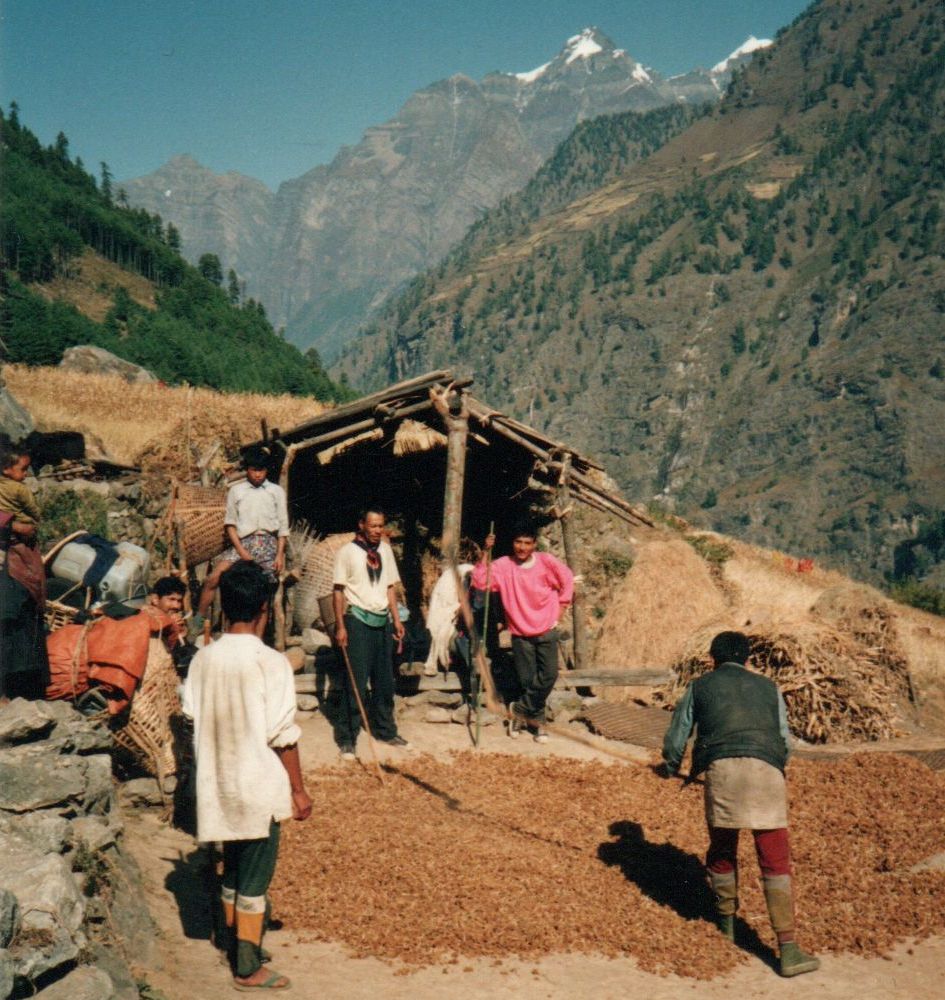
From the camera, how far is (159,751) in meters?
6.45

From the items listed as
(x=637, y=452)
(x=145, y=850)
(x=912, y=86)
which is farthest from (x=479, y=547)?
(x=912, y=86)

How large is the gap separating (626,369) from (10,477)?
17318cm

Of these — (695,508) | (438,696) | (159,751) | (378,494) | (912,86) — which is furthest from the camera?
(912,86)

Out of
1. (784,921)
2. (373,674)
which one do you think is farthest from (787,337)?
(784,921)

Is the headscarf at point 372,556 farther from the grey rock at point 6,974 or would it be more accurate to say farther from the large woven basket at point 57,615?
the grey rock at point 6,974

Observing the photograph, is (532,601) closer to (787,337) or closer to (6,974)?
(6,974)

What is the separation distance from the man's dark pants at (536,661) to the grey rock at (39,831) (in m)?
4.94

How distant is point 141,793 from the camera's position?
6520 millimetres

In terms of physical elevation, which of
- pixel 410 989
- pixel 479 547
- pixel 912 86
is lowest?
pixel 410 989

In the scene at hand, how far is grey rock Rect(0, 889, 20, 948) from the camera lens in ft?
10.5

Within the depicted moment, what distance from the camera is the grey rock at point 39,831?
4.08m

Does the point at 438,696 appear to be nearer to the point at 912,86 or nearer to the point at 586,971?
the point at 586,971

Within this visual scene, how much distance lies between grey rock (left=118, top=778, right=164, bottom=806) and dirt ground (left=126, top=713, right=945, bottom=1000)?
875 millimetres

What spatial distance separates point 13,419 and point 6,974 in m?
14.7
